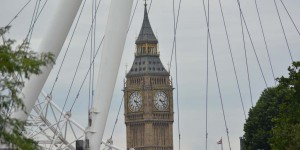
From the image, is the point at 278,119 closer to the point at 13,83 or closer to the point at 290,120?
the point at 290,120

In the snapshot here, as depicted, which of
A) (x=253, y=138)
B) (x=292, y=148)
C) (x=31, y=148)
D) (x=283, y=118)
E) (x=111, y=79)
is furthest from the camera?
(x=253, y=138)

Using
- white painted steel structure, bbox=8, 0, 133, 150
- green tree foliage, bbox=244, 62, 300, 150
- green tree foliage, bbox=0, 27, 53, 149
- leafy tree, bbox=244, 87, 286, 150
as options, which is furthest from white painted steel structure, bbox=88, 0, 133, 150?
leafy tree, bbox=244, 87, 286, 150

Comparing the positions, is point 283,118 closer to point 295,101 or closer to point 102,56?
point 295,101

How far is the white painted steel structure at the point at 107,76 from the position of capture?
51.6 metres

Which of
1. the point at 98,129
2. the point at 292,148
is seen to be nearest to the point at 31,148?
the point at 98,129

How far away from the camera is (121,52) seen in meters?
51.8

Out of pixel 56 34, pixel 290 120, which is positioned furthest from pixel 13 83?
pixel 290 120

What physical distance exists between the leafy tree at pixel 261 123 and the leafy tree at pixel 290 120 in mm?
21200

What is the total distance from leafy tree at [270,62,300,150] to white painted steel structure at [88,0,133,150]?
25.5 meters

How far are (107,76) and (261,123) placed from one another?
202 ft

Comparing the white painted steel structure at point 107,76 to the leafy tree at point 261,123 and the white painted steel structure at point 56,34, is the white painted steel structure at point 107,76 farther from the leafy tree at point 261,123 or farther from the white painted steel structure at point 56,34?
the leafy tree at point 261,123

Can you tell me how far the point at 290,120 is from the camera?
8300 cm

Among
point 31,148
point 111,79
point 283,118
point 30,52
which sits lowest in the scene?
point 31,148

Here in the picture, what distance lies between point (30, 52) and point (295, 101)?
5010 centimetres
